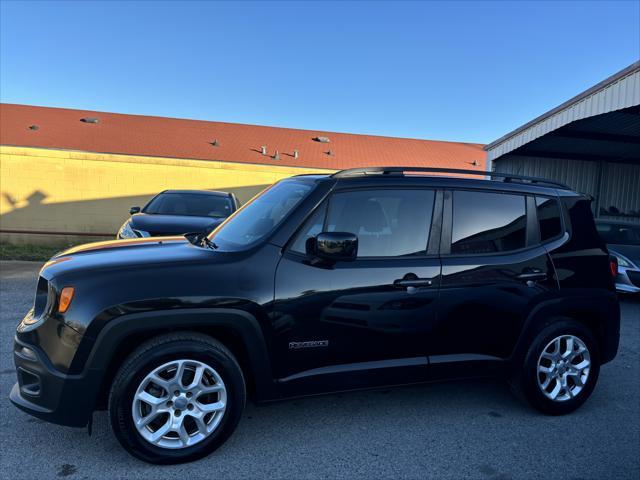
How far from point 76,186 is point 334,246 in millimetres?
14828

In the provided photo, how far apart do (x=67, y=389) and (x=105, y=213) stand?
14.1 meters

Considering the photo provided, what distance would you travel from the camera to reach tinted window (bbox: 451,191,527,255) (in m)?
3.45

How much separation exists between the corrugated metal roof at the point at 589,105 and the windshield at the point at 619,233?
2.27 meters

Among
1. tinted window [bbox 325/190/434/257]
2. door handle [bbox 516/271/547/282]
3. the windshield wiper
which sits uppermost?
tinted window [bbox 325/190/434/257]

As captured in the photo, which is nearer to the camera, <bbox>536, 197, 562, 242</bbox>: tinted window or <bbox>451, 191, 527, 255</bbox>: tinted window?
<bbox>451, 191, 527, 255</bbox>: tinted window

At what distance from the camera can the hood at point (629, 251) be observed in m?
7.79

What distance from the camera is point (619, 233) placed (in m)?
9.09

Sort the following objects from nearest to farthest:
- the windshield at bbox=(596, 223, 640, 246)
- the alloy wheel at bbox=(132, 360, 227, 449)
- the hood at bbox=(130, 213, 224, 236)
A: the alloy wheel at bbox=(132, 360, 227, 449) → the hood at bbox=(130, 213, 224, 236) → the windshield at bbox=(596, 223, 640, 246)

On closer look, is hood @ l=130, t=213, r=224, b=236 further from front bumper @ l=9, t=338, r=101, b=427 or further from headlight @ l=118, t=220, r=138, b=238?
front bumper @ l=9, t=338, r=101, b=427

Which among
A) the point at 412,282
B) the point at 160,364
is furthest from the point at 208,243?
the point at 412,282

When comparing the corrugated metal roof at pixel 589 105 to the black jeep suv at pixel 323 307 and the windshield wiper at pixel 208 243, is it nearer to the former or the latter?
the black jeep suv at pixel 323 307

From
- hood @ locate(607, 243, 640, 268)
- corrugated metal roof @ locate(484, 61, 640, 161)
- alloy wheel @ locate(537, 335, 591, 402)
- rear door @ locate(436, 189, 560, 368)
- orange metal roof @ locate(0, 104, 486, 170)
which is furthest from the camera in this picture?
orange metal roof @ locate(0, 104, 486, 170)

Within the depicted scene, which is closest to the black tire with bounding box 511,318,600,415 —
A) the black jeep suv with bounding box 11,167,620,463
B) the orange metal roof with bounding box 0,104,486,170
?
the black jeep suv with bounding box 11,167,620,463

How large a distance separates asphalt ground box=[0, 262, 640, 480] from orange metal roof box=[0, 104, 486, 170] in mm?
21972
